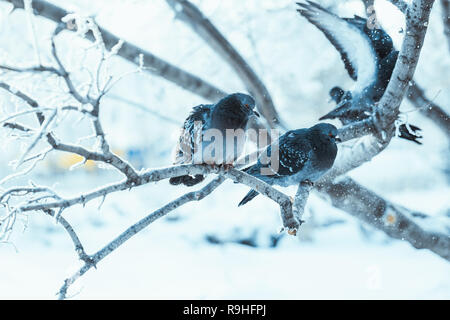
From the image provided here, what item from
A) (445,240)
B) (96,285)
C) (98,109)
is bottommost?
(98,109)

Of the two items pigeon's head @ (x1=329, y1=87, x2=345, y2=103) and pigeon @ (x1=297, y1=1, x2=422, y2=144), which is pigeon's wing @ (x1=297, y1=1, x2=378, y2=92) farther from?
pigeon's head @ (x1=329, y1=87, x2=345, y2=103)

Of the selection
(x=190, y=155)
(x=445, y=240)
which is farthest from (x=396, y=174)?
(x=190, y=155)

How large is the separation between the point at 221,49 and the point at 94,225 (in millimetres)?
5505

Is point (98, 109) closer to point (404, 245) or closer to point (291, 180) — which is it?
point (291, 180)

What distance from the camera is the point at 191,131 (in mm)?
2328

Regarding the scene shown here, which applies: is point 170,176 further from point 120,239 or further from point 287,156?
point 287,156

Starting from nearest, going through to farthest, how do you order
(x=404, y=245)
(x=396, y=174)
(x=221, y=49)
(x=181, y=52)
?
(x=221, y=49) < (x=181, y=52) < (x=404, y=245) < (x=396, y=174)

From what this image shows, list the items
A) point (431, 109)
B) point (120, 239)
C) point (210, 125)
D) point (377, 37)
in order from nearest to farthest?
point (120, 239), point (210, 125), point (377, 37), point (431, 109)

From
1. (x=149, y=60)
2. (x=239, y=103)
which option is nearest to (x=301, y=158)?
(x=239, y=103)

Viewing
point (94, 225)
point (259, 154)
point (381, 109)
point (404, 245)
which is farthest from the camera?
point (94, 225)

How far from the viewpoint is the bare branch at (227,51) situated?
362cm

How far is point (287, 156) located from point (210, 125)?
1.94 feet

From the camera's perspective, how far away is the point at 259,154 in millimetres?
2986

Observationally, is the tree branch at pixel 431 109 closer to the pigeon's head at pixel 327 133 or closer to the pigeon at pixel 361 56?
the pigeon at pixel 361 56
